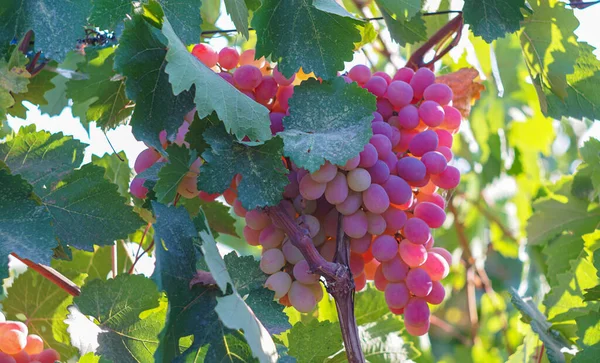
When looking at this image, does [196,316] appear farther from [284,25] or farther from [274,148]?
[284,25]

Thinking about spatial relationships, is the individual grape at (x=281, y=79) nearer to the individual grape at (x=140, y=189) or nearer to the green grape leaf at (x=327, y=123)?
the green grape leaf at (x=327, y=123)

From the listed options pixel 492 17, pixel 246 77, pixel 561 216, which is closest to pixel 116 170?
pixel 246 77

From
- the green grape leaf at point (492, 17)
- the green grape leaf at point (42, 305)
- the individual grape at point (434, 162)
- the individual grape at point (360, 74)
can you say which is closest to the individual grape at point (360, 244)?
the individual grape at point (434, 162)

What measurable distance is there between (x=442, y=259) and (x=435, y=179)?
11 centimetres

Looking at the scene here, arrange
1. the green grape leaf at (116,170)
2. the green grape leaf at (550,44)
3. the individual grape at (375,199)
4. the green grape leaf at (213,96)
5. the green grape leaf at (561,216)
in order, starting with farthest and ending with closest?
the green grape leaf at (561,216), the green grape leaf at (116,170), the green grape leaf at (550,44), the individual grape at (375,199), the green grape leaf at (213,96)

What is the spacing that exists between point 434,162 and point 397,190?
0.07 metres

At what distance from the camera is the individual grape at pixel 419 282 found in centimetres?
88

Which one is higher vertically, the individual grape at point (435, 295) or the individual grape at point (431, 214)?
the individual grape at point (431, 214)

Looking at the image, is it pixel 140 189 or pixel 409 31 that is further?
pixel 409 31

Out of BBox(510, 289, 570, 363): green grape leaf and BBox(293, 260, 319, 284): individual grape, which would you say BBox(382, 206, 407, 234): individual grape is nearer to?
BBox(293, 260, 319, 284): individual grape

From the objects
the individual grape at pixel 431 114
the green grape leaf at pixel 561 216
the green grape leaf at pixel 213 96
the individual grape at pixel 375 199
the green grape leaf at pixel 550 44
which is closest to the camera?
the green grape leaf at pixel 213 96

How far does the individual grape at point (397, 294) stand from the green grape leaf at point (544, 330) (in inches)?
10.7

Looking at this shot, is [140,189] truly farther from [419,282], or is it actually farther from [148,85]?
[419,282]

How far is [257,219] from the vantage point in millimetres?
865
